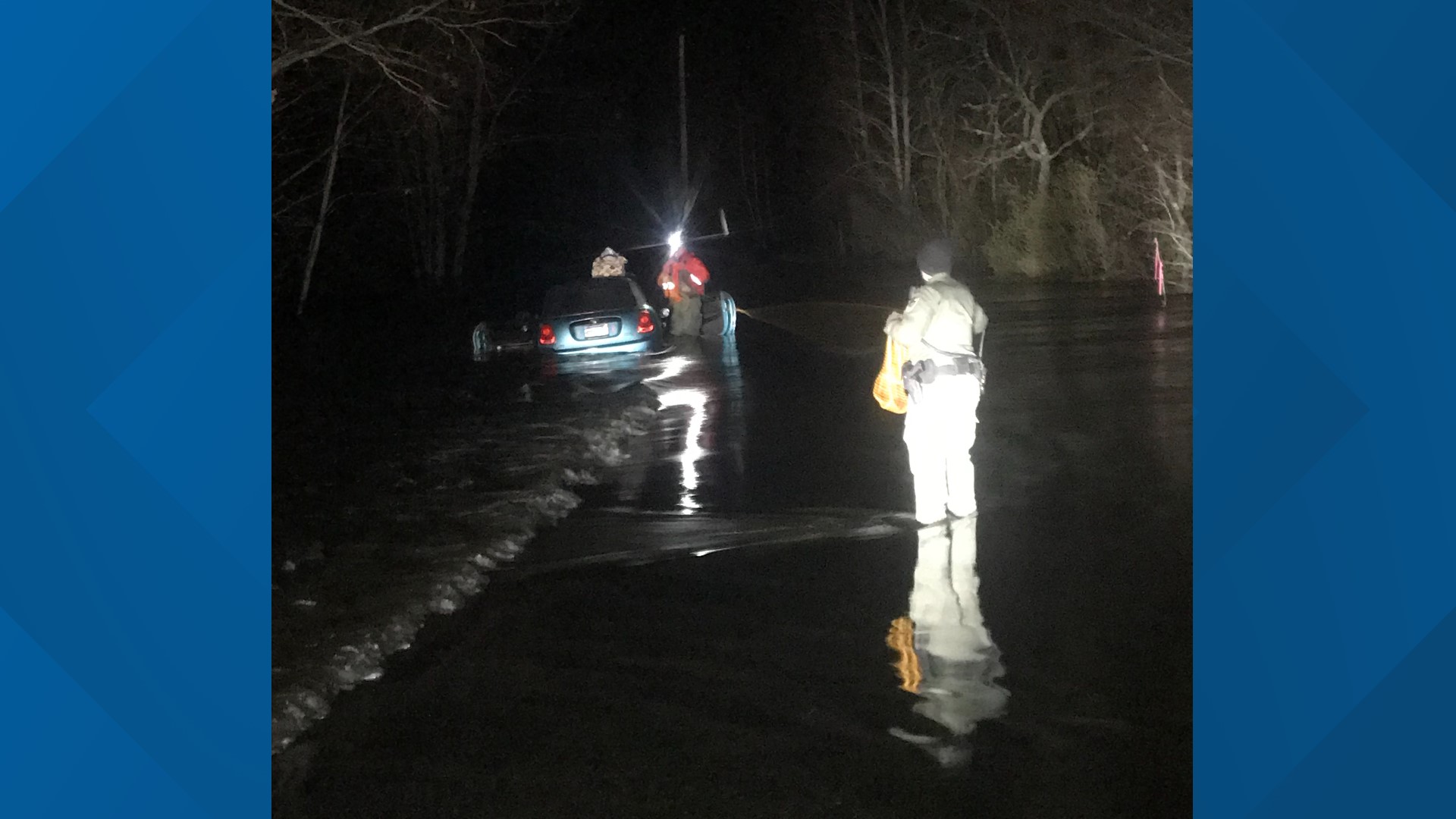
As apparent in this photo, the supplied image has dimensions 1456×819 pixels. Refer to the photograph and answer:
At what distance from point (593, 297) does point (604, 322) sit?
21.8 inches

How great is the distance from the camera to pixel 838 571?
8711 mm

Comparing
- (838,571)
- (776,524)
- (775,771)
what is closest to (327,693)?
(775,771)

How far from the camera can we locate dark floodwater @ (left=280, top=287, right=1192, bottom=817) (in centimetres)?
549

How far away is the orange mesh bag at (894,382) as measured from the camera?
9.60 m

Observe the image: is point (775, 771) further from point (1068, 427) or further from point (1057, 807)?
point (1068, 427)

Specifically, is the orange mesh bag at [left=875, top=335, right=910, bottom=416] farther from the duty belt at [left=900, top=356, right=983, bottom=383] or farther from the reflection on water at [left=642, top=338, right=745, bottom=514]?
the reflection on water at [left=642, top=338, right=745, bottom=514]

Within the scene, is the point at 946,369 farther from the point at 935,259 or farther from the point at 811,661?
the point at 811,661

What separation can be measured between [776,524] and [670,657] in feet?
10.1

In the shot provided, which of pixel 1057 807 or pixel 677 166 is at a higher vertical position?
pixel 677 166

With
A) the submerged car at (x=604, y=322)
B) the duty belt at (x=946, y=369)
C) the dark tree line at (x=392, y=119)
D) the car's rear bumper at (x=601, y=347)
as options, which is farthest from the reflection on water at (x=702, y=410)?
the dark tree line at (x=392, y=119)

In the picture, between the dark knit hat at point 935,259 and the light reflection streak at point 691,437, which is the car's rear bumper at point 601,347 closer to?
the light reflection streak at point 691,437

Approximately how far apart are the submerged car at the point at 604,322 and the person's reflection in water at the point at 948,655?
41.6 feet

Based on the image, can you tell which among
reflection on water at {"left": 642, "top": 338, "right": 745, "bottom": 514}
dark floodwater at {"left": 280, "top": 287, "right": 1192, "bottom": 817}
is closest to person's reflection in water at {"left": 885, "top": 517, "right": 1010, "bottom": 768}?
dark floodwater at {"left": 280, "top": 287, "right": 1192, "bottom": 817}

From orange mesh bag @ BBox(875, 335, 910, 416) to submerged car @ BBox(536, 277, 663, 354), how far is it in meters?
12.0
